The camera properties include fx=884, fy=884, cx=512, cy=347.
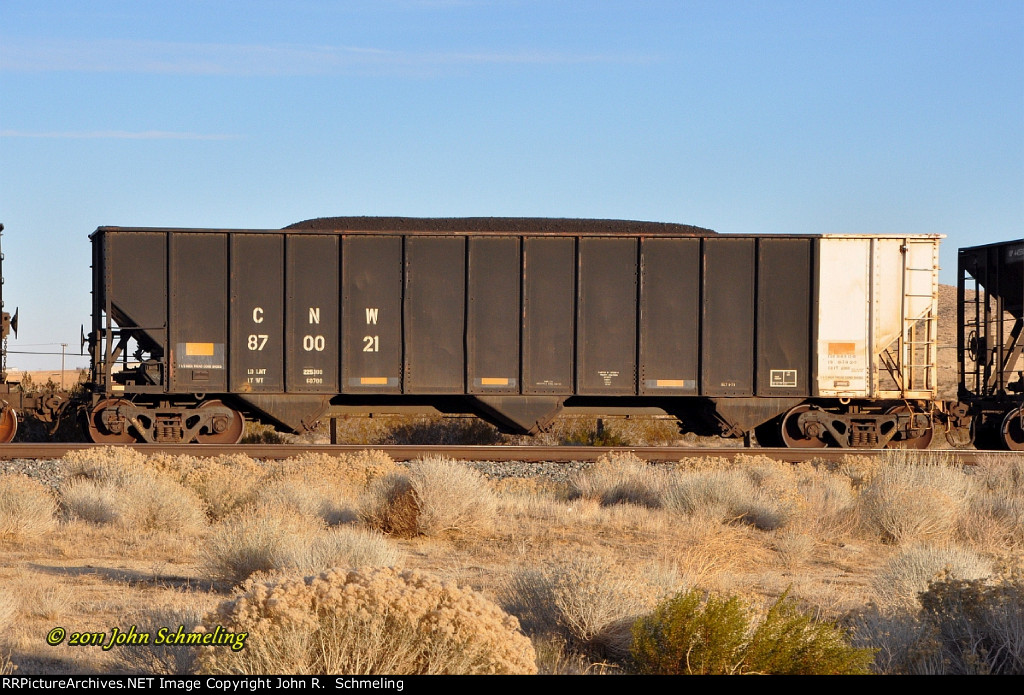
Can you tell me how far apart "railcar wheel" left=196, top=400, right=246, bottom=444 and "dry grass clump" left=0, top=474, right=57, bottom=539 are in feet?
19.1

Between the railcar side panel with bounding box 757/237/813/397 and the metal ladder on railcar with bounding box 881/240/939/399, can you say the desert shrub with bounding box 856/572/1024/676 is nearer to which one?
the railcar side panel with bounding box 757/237/813/397

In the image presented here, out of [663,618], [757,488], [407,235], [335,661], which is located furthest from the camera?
[407,235]

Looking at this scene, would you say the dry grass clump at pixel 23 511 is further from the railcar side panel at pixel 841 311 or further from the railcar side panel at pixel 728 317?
the railcar side panel at pixel 841 311

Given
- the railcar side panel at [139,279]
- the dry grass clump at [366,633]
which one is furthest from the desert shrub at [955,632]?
the railcar side panel at [139,279]

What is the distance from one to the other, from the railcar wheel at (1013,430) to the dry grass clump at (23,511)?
1538 centimetres

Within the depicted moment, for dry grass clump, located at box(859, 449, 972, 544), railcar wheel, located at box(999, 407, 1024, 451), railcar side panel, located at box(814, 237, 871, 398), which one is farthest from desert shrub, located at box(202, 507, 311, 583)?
railcar wheel, located at box(999, 407, 1024, 451)

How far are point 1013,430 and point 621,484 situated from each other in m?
9.13

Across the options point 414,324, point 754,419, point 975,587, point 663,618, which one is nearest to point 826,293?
point 754,419

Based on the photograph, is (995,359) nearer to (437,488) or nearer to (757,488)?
(757,488)

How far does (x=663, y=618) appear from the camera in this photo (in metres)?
5.05

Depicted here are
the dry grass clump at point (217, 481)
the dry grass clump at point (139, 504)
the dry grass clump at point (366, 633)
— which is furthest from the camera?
the dry grass clump at point (217, 481)

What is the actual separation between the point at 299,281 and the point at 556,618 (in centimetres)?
1080

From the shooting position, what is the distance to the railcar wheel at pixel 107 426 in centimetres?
1524

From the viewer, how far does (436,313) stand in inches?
613
